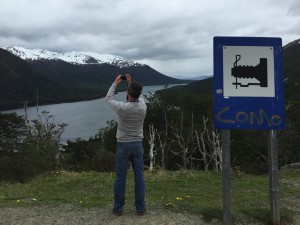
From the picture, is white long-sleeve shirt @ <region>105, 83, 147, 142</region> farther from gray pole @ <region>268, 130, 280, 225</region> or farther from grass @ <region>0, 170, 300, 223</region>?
gray pole @ <region>268, 130, 280, 225</region>

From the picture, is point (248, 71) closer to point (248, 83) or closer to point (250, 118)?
point (248, 83)

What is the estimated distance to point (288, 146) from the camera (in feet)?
140

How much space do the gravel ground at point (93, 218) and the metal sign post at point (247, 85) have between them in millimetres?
873

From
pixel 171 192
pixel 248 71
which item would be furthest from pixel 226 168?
pixel 171 192

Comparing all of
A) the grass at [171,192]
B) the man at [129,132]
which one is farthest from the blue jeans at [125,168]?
the grass at [171,192]

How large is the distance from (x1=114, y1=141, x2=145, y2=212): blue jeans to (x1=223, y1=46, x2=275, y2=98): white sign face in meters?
1.50

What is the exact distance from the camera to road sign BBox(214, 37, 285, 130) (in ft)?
17.4

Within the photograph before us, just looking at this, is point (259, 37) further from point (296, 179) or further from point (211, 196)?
point (296, 179)

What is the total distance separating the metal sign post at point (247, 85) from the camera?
17.4ft

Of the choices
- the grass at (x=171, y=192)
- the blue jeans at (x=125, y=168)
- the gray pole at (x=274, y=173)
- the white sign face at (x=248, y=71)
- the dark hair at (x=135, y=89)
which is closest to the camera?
the white sign face at (x=248, y=71)

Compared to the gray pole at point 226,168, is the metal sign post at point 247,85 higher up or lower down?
higher up

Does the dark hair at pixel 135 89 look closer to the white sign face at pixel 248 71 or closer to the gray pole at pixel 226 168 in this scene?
the white sign face at pixel 248 71

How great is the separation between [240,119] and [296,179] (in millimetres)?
5424

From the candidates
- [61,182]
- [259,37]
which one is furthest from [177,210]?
[61,182]
